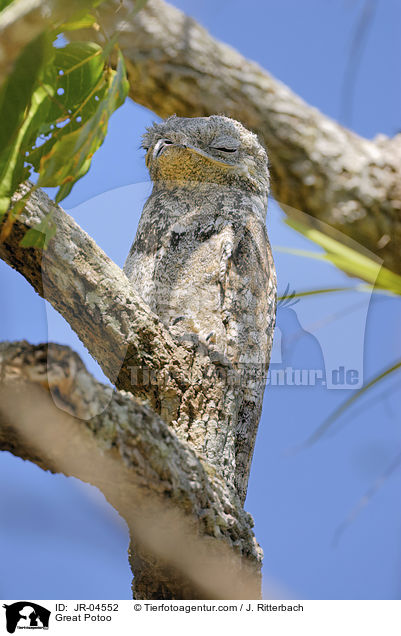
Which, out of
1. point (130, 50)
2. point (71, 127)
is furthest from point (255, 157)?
point (130, 50)

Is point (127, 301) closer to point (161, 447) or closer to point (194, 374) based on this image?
point (194, 374)

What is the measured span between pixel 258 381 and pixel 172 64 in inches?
45.1

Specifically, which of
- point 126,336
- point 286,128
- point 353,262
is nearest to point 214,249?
point 126,336

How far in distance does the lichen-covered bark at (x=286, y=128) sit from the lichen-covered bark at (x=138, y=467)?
478mm

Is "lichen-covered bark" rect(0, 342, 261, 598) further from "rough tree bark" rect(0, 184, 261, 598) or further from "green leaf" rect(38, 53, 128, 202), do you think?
"green leaf" rect(38, 53, 128, 202)

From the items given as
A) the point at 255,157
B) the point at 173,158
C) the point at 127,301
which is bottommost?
the point at 127,301

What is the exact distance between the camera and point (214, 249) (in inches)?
80.7

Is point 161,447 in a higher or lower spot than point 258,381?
lower

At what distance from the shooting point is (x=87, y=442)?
101 centimetres

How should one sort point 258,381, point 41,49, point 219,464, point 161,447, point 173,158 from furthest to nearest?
point 173,158 → point 258,381 → point 219,464 → point 161,447 → point 41,49

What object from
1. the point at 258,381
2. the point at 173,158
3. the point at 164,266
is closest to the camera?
the point at 258,381
